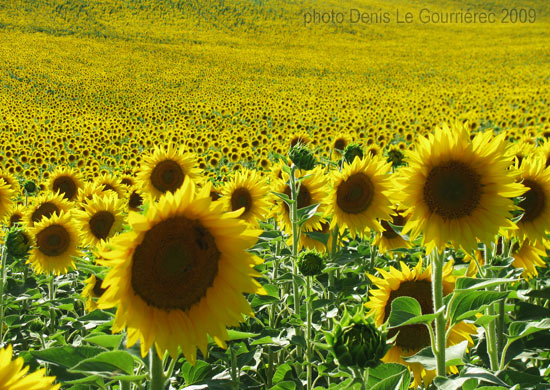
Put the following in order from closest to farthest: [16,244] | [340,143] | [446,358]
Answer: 1. [446,358]
2. [16,244]
3. [340,143]

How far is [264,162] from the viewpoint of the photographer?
8359 mm

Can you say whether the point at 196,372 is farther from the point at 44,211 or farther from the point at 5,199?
the point at 5,199

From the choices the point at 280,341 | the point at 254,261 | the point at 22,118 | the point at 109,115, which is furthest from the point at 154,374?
the point at 109,115

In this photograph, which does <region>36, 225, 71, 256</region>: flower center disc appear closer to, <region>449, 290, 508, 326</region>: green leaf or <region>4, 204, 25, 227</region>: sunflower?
<region>4, 204, 25, 227</region>: sunflower

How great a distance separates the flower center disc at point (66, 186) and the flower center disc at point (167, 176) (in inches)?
60.1

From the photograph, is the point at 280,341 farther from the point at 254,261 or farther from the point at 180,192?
the point at 180,192

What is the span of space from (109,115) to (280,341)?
1687cm

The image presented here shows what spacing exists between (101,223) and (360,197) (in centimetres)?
192

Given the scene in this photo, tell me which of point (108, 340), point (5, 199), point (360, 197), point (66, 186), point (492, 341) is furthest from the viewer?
point (66, 186)

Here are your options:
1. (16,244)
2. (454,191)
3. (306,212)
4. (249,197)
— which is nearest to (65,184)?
(16,244)

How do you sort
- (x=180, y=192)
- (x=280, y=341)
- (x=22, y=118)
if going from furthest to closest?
(x=22, y=118) → (x=280, y=341) → (x=180, y=192)

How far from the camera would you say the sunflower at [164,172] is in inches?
163

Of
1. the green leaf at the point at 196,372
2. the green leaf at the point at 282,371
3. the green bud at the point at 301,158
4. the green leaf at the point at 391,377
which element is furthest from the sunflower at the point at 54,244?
the green leaf at the point at 391,377

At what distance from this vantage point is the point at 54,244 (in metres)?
3.75
